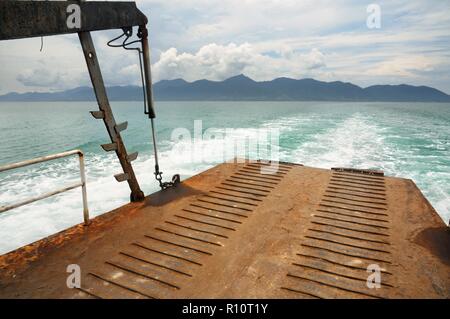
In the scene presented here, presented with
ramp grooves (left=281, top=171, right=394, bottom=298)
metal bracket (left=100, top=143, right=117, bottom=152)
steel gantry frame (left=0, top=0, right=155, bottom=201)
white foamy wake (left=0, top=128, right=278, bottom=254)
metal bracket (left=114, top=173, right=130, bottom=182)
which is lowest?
white foamy wake (left=0, top=128, right=278, bottom=254)

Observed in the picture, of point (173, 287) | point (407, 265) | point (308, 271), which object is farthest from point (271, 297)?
point (407, 265)

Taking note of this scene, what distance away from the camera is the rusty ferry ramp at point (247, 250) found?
2707mm

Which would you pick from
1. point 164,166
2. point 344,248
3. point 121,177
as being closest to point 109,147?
point 121,177

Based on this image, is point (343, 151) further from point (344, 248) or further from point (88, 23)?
point (88, 23)

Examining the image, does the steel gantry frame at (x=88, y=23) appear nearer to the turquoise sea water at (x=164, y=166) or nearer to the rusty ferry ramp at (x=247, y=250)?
the rusty ferry ramp at (x=247, y=250)

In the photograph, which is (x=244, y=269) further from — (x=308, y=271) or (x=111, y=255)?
(x=111, y=255)

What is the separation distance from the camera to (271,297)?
2580mm

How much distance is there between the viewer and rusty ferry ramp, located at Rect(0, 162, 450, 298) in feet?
8.88

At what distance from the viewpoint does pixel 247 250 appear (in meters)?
3.38

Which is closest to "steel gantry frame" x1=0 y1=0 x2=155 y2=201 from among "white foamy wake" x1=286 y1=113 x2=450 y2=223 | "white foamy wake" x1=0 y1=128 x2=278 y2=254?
"white foamy wake" x1=0 y1=128 x2=278 y2=254

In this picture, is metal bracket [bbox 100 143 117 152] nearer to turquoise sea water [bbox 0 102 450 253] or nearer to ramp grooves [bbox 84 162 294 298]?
ramp grooves [bbox 84 162 294 298]

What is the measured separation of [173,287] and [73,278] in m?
1.01

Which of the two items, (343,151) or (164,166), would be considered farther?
(343,151)
